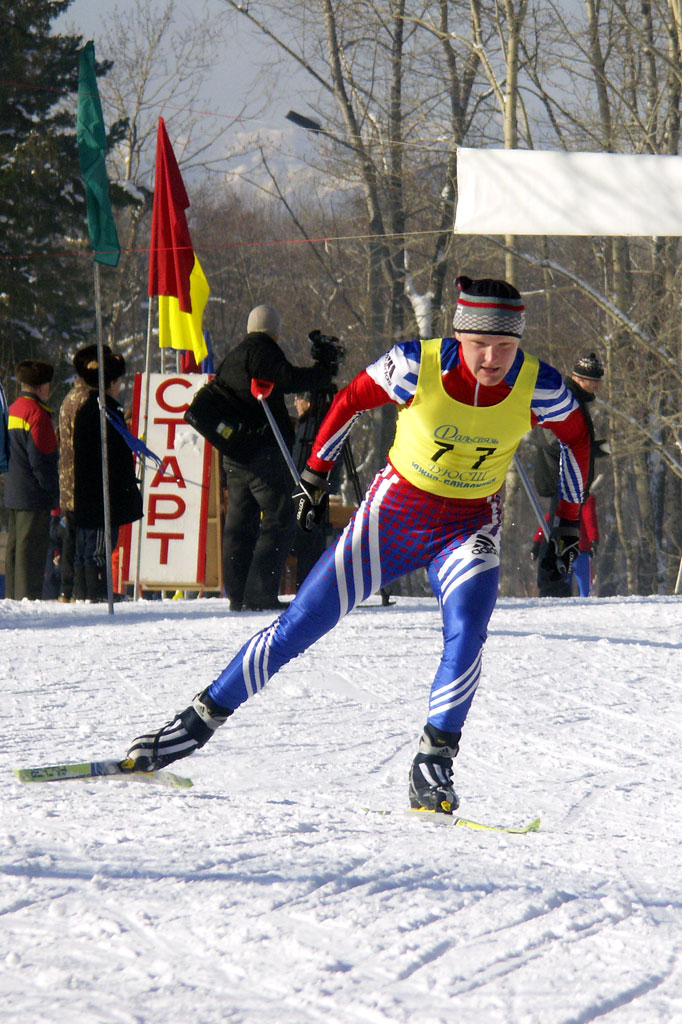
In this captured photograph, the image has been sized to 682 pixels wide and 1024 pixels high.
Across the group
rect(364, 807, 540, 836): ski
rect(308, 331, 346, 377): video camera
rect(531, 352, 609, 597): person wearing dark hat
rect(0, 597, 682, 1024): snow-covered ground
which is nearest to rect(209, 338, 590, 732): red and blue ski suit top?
rect(364, 807, 540, 836): ski

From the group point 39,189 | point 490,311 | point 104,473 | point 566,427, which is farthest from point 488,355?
Answer: point 39,189

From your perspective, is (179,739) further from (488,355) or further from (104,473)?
(104,473)

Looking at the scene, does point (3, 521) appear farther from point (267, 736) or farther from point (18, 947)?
point (18, 947)

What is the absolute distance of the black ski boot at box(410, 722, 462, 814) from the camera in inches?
133

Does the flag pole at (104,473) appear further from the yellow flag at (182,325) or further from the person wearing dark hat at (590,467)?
the person wearing dark hat at (590,467)

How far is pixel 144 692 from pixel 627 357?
1517cm

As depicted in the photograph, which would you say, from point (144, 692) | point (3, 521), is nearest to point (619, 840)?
point (144, 692)

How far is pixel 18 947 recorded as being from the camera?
212 centimetres

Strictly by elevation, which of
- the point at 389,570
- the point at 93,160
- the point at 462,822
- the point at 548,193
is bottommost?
the point at 462,822

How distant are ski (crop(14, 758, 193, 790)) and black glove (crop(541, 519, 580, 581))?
1366 millimetres

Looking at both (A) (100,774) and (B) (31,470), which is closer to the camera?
(A) (100,774)

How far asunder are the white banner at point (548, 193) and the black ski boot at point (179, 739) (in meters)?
5.19

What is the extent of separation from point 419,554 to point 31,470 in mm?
5094

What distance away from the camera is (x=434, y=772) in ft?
11.2
